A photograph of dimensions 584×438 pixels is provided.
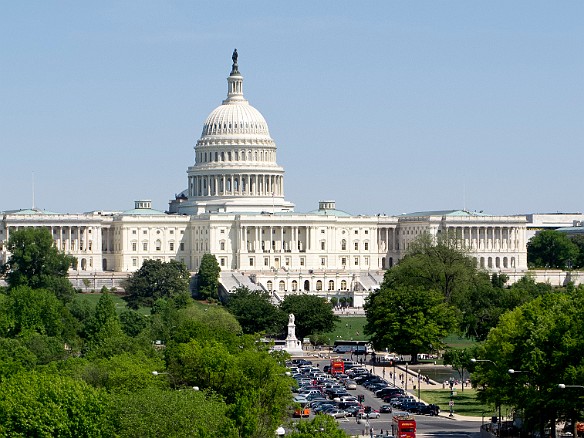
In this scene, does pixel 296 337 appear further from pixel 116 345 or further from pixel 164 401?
pixel 164 401

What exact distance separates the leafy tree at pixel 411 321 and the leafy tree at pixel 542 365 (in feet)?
130

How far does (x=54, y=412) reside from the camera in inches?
2997

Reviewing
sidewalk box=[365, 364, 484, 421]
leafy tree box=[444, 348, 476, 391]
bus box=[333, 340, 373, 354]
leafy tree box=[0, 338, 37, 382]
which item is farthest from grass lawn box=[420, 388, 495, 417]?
bus box=[333, 340, 373, 354]

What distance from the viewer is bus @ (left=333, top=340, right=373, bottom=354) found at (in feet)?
486

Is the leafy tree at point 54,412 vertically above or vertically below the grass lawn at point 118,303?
below

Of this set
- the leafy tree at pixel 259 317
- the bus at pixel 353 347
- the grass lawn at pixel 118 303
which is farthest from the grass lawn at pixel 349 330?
the grass lawn at pixel 118 303

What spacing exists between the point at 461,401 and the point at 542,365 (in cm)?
2687

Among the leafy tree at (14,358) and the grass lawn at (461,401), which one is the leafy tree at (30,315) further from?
the grass lawn at (461,401)

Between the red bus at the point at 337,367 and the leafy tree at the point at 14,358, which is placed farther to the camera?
the red bus at the point at 337,367

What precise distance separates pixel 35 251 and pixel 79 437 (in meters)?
120

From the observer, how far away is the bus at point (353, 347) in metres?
148

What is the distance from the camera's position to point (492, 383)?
9431cm

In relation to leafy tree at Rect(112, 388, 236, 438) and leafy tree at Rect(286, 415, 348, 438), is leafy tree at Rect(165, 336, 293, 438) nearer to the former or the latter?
leafy tree at Rect(112, 388, 236, 438)

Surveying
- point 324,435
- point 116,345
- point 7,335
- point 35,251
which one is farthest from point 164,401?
point 35,251
